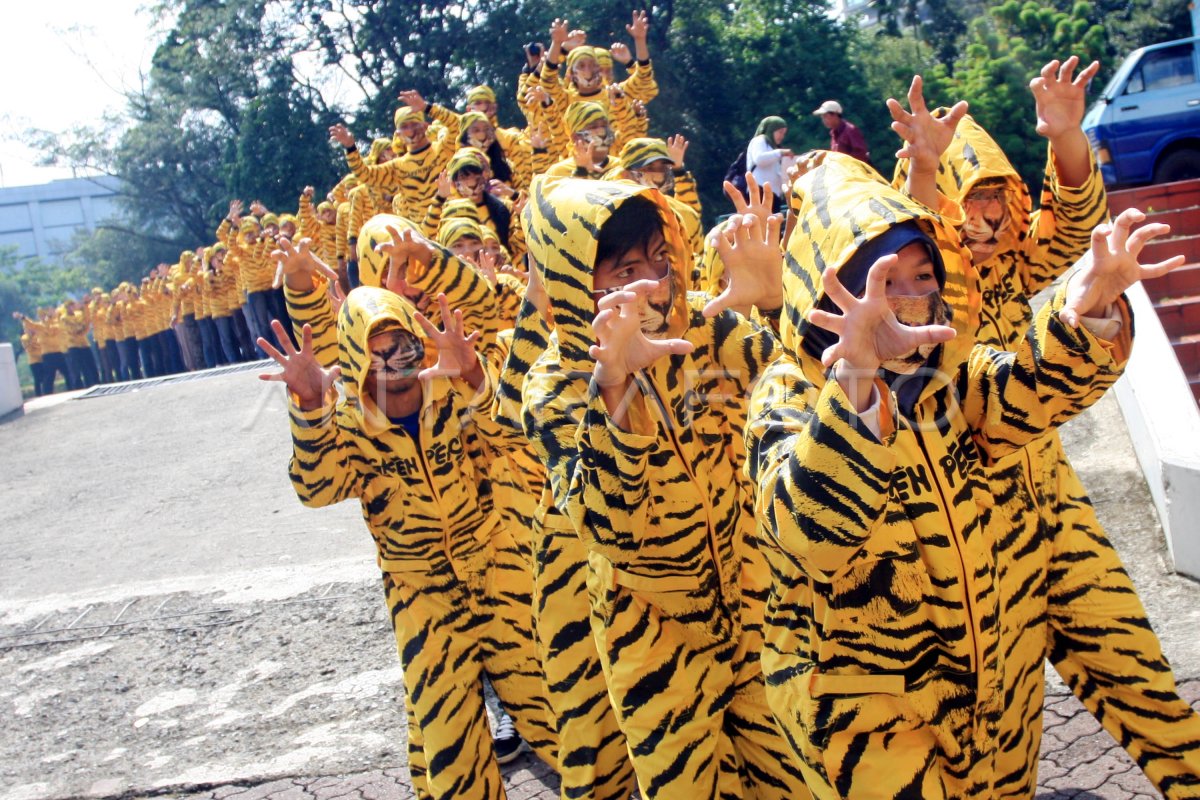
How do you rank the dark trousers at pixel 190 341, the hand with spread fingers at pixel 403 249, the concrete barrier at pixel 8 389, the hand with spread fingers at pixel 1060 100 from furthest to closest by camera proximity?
the dark trousers at pixel 190 341
the concrete barrier at pixel 8 389
the hand with spread fingers at pixel 403 249
the hand with spread fingers at pixel 1060 100

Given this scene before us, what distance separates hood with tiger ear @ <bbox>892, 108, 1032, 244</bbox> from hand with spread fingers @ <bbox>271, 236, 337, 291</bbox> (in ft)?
8.47

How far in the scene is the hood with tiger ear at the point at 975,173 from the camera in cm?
455

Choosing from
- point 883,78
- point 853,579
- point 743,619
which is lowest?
point 743,619

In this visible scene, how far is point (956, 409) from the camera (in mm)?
3027

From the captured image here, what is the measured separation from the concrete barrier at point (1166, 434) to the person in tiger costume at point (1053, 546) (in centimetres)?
93

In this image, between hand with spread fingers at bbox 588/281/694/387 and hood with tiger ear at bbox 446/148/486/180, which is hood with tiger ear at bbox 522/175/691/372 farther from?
hood with tiger ear at bbox 446/148/486/180

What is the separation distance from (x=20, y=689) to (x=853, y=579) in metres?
5.99

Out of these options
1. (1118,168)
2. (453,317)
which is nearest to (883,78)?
(1118,168)

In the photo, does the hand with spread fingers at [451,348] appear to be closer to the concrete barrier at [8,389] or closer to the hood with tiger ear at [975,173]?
the hood with tiger ear at [975,173]

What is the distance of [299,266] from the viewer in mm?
5797

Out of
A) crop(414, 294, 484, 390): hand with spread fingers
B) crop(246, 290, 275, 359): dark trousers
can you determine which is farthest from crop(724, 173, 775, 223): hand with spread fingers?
crop(246, 290, 275, 359): dark trousers

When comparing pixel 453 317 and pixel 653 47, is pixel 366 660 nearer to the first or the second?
pixel 453 317

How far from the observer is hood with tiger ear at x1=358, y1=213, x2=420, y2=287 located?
19.2 ft

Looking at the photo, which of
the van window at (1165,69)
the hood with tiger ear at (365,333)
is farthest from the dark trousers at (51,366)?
the hood with tiger ear at (365,333)
